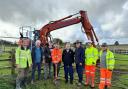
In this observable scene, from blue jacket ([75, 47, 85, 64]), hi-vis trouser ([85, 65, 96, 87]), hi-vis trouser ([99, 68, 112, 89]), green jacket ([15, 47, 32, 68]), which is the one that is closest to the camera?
green jacket ([15, 47, 32, 68])

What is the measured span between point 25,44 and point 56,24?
29.9ft

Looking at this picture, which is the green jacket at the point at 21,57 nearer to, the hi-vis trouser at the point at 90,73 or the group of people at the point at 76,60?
the group of people at the point at 76,60

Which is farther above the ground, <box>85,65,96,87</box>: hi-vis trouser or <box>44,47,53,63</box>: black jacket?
<box>44,47,53,63</box>: black jacket

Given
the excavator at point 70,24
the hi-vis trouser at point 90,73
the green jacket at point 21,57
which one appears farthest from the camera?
the excavator at point 70,24

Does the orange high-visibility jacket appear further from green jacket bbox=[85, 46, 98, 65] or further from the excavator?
the excavator

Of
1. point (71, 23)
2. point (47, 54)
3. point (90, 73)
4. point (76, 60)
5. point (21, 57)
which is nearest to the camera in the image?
point (21, 57)

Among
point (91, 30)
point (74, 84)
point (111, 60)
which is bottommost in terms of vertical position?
point (74, 84)

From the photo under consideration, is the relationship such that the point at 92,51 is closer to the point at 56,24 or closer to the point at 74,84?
the point at 74,84

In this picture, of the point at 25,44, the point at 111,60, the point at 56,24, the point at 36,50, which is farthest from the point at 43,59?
the point at 56,24

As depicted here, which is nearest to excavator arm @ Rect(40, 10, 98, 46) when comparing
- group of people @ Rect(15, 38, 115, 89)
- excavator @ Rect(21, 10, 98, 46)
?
excavator @ Rect(21, 10, 98, 46)

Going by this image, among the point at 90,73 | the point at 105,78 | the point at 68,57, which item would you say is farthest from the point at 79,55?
the point at 105,78

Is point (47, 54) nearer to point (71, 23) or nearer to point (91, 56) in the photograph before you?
point (91, 56)

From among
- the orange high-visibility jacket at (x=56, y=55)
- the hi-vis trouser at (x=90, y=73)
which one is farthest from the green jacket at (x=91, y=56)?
the orange high-visibility jacket at (x=56, y=55)

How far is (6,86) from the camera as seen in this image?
1357cm
